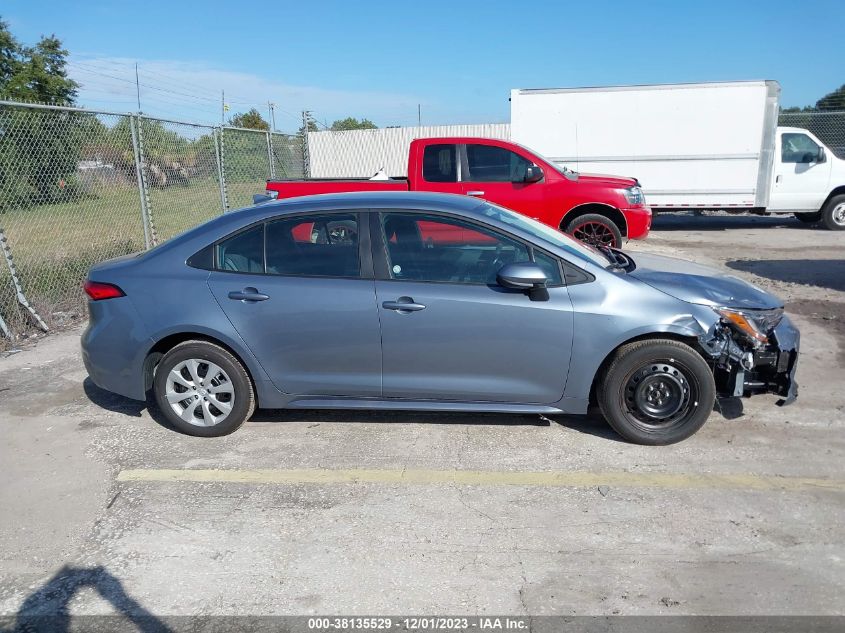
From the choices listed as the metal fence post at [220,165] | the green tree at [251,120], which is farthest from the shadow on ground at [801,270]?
the green tree at [251,120]

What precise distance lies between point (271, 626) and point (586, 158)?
540 inches

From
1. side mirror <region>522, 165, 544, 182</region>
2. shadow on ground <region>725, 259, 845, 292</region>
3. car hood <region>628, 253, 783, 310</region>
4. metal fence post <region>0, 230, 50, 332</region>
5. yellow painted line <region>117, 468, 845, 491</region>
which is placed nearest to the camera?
yellow painted line <region>117, 468, 845, 491</region>

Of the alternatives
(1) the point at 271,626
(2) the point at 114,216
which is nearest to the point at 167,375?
(1) the point at 271,626

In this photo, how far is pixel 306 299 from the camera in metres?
4.44

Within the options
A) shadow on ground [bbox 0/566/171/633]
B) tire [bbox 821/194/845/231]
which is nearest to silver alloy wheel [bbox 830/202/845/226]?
tire [bbox 821/194/845/231]

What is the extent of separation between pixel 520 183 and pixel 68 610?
8.47 meters

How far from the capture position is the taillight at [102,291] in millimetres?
4656

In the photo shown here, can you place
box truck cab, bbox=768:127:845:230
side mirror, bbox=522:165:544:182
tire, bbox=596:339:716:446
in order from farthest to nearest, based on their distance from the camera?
box truck cab, bbox=768:127:845:230 < side mirror, bbox=522:165:544:182 < tire, bbox=596:339:716:446

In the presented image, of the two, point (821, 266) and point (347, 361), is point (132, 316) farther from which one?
point (821, 266)

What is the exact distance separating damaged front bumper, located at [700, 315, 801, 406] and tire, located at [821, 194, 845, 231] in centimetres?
1219

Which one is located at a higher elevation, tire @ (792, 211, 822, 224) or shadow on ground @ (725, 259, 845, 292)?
tire @ (792, 211, 822, 224)

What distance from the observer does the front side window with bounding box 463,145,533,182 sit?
10.2 metres

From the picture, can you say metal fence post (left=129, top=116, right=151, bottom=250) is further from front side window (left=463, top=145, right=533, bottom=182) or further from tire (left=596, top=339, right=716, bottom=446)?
tire (left=596, top=339, right=716, bottom=446)

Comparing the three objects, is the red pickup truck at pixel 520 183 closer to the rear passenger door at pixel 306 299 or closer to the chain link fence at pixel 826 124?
the rear passenger door at pixel 306 299
